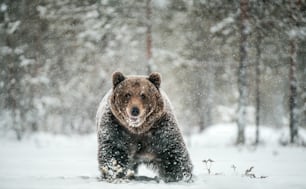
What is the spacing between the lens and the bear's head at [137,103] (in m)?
4.96

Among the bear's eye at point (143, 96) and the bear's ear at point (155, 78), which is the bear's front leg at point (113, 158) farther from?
the bear's ear at point (155, 78)

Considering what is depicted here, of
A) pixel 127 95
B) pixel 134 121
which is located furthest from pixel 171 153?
pixel 127 95

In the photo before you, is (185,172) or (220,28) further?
(220,28)

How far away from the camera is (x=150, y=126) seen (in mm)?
5129

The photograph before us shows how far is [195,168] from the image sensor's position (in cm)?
804

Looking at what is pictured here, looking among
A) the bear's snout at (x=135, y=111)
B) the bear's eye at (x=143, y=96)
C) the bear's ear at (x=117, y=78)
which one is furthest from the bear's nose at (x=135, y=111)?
the bear's ear at (x=117, y=78)

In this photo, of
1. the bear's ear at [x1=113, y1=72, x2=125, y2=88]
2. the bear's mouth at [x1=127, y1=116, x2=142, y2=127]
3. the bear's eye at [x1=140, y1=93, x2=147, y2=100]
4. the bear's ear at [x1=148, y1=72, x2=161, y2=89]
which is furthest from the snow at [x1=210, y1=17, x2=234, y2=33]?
the bear's mouth at [x1=127, y1=116, x2=142, y2=127]

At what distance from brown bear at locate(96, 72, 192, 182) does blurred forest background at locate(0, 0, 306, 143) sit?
810 cm

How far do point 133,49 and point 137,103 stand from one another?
38.4ft

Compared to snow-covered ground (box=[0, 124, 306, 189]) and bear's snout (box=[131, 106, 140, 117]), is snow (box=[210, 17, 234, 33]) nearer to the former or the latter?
snow-covered ground (box=[0, 124, 306, 189])

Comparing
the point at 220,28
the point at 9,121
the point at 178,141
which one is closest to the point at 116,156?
the point at 178,141

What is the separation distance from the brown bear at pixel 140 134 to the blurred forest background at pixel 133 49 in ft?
26.6

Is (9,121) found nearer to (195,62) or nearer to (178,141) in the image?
(195,62)

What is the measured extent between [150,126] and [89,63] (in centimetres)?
1213
